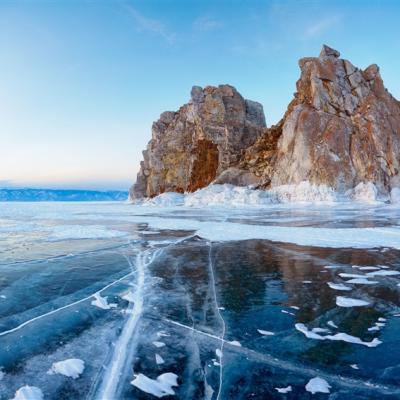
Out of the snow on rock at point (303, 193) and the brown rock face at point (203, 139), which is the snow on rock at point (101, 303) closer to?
the snow on rock at point (303, 193)

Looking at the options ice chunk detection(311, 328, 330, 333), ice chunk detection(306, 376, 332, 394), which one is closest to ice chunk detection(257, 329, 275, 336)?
ice chunk detection(311, 328, 330, 333)

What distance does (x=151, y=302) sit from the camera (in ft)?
19.0

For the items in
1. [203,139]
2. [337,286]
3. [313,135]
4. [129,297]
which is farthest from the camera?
[203,139]

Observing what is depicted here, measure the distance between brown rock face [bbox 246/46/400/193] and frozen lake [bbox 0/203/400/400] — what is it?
48.8m

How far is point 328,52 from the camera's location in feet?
208

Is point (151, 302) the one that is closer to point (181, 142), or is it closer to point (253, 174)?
point (253, 174)

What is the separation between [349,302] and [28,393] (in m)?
A: 4.75

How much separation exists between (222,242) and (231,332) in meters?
8.54

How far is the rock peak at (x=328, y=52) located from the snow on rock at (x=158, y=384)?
6952 cm

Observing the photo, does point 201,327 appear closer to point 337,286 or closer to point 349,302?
point 349,302

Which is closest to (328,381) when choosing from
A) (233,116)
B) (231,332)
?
(231,332)

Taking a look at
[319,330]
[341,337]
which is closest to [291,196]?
[319,330]

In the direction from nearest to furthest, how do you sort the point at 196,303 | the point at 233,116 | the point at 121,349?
the point at 121,349 → the point at 196,303 → the point at 233,116

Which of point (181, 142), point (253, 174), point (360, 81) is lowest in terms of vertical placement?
point (253, 174)
